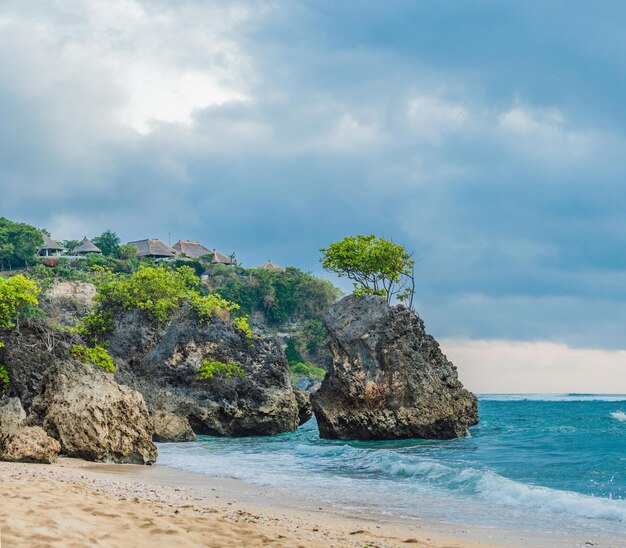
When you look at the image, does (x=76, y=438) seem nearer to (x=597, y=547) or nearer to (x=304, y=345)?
(x=597, y=547)

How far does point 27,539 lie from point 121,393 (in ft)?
37.5

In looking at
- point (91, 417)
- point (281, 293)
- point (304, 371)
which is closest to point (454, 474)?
point (91, 417)

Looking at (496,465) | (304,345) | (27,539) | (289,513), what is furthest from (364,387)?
(304,345)

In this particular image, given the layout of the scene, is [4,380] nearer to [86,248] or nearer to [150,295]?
[150,295]

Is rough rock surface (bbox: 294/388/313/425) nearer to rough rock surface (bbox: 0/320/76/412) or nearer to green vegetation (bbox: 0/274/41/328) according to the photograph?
rough rock surface (bbox: 0/320/76/412)

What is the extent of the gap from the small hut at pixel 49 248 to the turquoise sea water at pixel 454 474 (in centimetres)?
7485

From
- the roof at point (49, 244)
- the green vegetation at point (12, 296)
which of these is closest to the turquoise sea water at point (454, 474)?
the green vegetation at point (12, 296)

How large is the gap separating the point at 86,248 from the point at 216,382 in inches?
2916

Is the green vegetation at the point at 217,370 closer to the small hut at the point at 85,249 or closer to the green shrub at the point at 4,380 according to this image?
the green shrub at the point at 4,380

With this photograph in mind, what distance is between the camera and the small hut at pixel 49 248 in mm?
95125

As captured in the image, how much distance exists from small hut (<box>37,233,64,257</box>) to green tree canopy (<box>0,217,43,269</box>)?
578 cm

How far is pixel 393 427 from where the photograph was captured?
85.5ft

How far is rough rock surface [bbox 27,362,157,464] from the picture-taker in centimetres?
1658

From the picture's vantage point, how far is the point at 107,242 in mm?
100875
